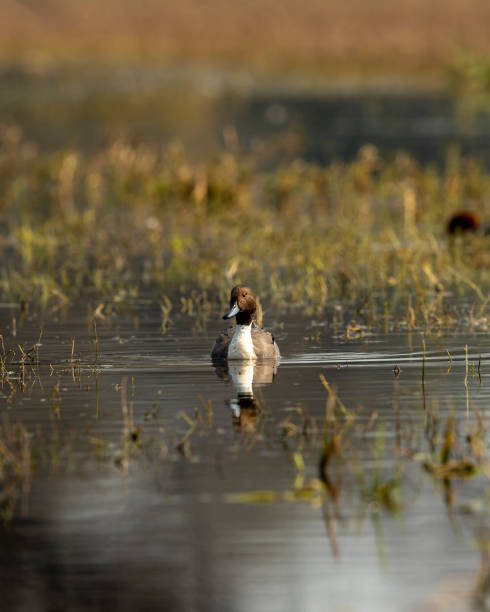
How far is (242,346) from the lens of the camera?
11.6 meters

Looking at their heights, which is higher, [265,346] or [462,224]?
[462,224]

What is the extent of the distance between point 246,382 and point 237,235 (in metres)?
9.06

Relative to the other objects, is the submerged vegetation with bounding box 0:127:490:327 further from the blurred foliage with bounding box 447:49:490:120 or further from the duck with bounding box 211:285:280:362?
the duck with bounding box 211:285:280:362

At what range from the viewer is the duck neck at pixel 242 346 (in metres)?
11.5

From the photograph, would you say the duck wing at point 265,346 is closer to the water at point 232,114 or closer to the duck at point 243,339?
the duck at point 243,339

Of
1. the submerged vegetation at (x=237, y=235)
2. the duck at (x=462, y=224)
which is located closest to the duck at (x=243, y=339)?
the submerged vegetation at (x=237, y=235)

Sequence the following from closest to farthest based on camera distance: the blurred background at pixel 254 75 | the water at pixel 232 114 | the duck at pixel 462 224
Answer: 1. the duck at pixel 462 224
2. the water at pixel 232 114
3. the blurred background at pixel 254 75

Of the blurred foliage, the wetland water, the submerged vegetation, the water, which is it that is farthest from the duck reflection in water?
the blurred foliage

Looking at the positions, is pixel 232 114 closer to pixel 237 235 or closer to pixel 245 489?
pixel 237 235

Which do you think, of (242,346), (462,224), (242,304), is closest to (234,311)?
(242,304)

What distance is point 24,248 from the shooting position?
1878 cm

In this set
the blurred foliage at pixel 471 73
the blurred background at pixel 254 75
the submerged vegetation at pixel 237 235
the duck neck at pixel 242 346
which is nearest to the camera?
the duck neck at pixel 242 346

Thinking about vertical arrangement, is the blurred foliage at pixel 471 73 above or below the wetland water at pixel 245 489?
above

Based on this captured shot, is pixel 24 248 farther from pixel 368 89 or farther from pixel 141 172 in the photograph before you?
pixel 368 89
